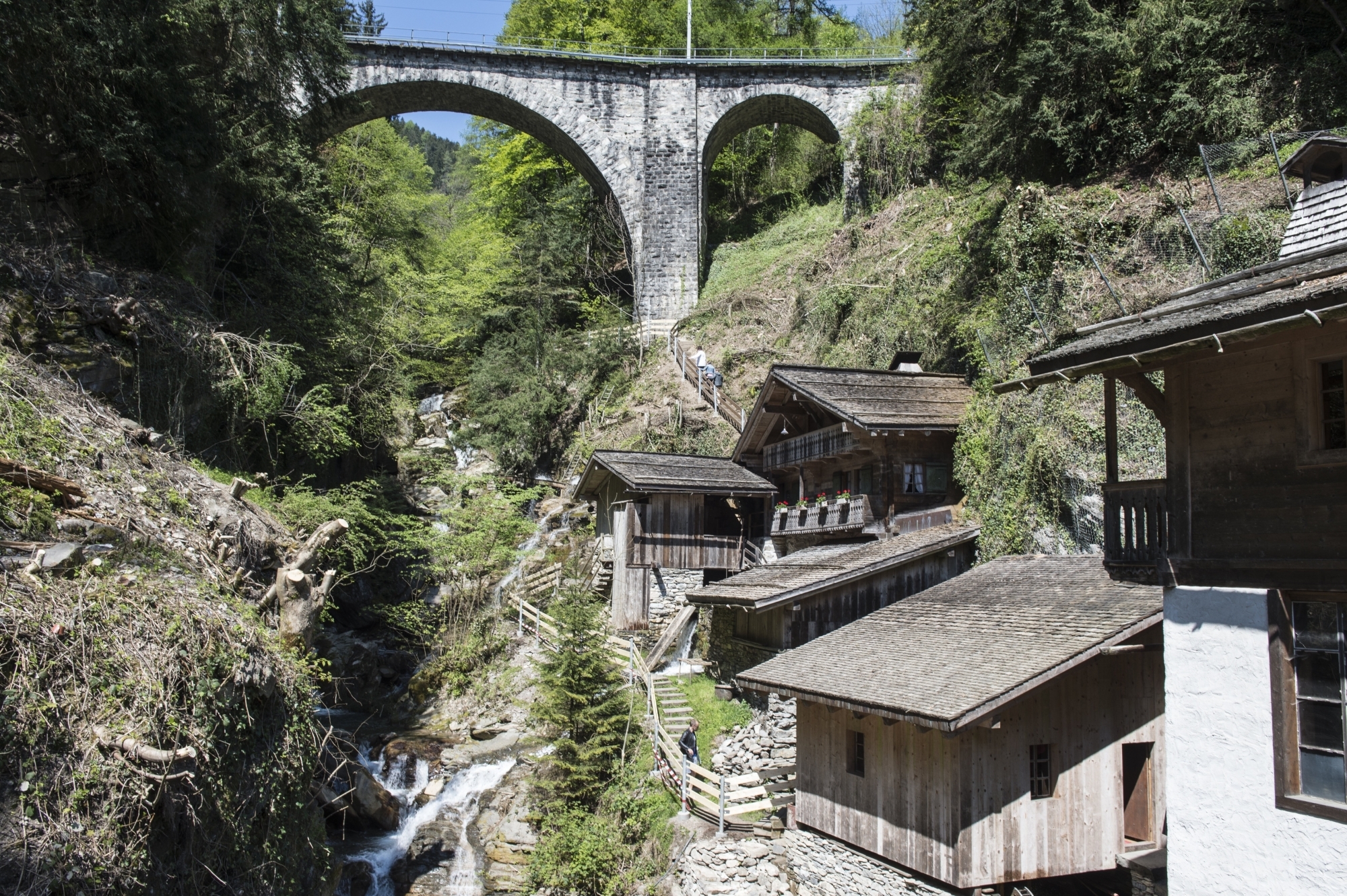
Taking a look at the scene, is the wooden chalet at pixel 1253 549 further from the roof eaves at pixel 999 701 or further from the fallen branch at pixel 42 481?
the fallen branch at pixel 42 481

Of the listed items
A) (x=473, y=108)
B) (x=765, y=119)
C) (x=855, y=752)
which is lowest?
(x=855, y=752)

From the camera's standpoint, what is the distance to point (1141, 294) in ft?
52.5

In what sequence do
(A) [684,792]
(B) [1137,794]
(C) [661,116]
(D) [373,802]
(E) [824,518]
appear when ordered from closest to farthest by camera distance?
(B) [1137,794] → (A) [684,792] → (D) [373,802] → (E) [824,518] → (C) [661,116]

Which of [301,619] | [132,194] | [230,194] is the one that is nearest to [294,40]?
[230,194]

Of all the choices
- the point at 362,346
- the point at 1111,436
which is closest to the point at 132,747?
the point at 1111,436

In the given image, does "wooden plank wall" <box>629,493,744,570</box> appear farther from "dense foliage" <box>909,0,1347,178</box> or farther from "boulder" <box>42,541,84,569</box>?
"boulder" <box>42,541,84,569</box>

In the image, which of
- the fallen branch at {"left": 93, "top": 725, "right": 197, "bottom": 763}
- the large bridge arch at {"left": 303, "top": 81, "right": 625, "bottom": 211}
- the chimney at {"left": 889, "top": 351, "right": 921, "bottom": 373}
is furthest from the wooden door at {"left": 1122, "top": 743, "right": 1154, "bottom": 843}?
the large bridge arch at {"left": 303, "top": 81, "right": 625, "bottom": 211}

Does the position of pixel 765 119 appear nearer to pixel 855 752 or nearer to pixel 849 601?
pixel 849 601

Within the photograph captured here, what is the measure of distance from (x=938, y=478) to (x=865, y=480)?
147 centimetres

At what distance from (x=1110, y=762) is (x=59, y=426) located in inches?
554

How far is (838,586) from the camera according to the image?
15195mm

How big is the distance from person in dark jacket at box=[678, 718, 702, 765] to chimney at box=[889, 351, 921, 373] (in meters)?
9.35

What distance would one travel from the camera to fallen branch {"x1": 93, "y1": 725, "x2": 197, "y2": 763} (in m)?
7.21

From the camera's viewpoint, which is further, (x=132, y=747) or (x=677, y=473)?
(x=677, y=473)
